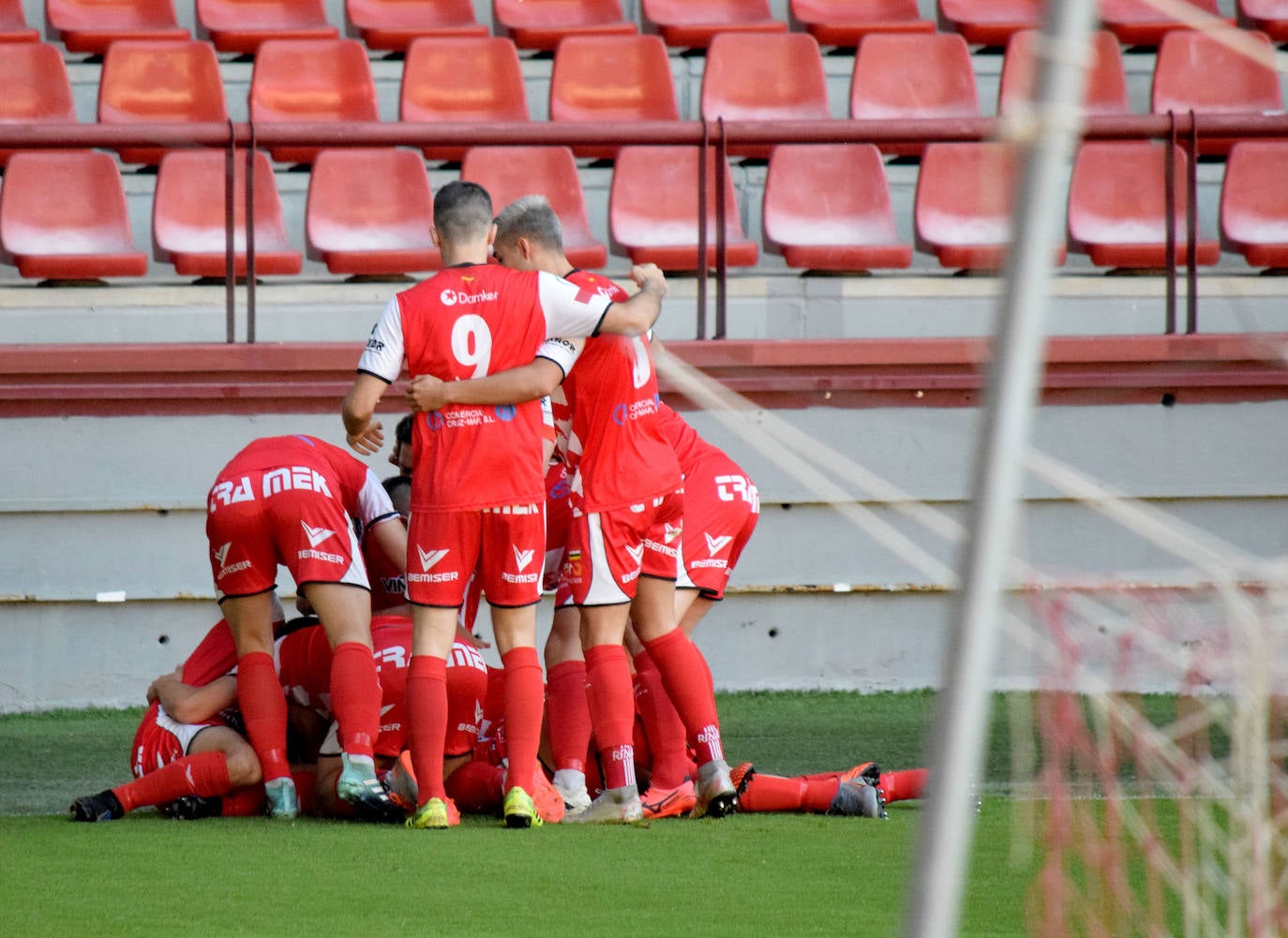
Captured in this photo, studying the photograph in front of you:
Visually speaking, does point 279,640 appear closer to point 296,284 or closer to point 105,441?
point 105,441

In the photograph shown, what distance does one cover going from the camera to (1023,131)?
4.57 ft

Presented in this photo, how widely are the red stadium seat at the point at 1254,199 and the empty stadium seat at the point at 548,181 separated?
2881mm

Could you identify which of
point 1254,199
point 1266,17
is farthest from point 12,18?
point 1266,17

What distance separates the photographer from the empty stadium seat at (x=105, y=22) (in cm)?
848

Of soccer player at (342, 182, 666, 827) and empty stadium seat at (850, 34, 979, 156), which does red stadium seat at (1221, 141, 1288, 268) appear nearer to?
empty stadium seat at (850, 34, 979, 156)

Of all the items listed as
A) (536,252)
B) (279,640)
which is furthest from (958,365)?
(279,640)

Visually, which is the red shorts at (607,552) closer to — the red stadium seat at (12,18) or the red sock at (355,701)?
the red sock at (355,701)

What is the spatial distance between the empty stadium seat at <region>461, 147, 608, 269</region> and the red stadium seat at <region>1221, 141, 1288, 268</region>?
2881 mm

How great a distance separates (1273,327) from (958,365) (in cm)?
156

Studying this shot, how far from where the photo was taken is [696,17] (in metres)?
8.95

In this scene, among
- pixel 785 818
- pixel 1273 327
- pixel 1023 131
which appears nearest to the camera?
pixel 1023 131

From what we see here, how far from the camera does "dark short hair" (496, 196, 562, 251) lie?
461 cm

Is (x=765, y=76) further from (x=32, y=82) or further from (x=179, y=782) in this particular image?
(x=179, y=782)

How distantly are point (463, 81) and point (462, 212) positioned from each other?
157 inches
